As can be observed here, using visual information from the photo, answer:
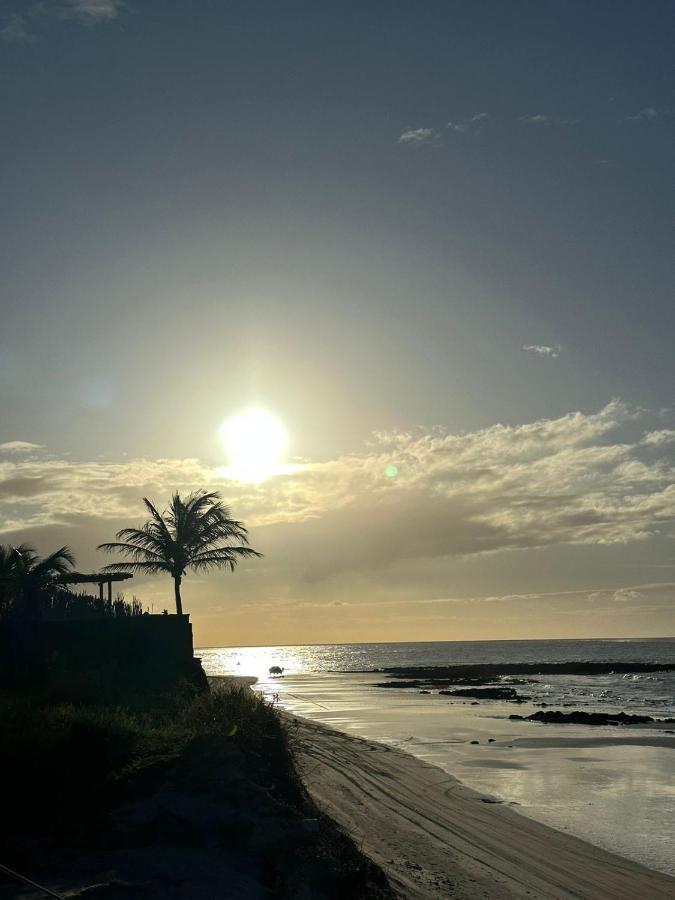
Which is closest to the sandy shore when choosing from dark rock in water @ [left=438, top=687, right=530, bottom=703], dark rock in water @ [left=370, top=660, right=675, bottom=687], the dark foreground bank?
the dark foreground bank

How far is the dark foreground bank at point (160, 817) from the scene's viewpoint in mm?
9445

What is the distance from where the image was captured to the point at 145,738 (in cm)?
1502

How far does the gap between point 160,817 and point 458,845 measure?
20.9 ft

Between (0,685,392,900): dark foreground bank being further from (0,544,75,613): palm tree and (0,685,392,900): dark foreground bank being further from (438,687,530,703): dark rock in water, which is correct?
(438,687,530,703): dark rock in water

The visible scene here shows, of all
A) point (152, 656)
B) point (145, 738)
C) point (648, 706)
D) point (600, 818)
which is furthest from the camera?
point (648, 706)

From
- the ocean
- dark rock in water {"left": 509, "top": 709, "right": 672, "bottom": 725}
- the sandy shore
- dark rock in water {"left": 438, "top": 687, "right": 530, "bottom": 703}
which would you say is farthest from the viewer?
dark rock in water {"left": 438, "top": 687, "right": 530, "bottom": 703}

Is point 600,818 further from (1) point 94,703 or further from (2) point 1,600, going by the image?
(2) point 1,600

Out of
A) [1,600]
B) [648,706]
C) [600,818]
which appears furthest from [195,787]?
[648,706]

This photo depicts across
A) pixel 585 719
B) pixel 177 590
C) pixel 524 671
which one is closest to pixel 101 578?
pixel 177 590

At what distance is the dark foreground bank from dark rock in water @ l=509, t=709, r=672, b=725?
32354 mm

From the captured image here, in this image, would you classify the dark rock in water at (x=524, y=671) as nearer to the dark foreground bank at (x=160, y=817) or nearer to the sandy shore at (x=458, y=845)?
the sandy shore at (x=458, y=845)

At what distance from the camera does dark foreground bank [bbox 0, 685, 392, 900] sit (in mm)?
9445

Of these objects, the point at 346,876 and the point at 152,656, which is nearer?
the point at 346,876

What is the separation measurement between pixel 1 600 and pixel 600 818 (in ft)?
66.1
